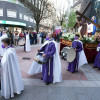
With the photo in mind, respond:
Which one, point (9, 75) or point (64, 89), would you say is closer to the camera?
point (9, 75)

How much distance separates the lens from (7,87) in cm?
293

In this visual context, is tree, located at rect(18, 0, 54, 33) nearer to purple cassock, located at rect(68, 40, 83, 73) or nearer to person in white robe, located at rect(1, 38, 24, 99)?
purple cassock, located at rect(68, 40, 83, 73)

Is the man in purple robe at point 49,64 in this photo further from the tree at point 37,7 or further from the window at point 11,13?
the window at point 11,13

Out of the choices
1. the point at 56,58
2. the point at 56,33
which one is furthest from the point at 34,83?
the point at 56,33

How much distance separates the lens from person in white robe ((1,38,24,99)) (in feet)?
9.41

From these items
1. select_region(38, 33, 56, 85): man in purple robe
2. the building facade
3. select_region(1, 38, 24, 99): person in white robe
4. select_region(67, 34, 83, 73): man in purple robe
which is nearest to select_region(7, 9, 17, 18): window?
the building facade

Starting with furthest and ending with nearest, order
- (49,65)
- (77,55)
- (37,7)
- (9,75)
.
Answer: (37,7)
(77,55)
(49,65)
(9,75)

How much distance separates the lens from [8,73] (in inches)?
115

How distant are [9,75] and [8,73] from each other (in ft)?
0.20

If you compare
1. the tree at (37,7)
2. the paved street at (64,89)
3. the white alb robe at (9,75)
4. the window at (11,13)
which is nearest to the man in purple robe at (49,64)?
the paved street at (64,89)

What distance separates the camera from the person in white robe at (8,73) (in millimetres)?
2868

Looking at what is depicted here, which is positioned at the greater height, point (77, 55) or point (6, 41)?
point (6, 41)

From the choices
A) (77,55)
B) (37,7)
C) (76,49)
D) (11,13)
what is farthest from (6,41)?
(11,13)

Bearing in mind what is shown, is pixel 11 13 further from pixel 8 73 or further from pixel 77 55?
pixel 8 73
